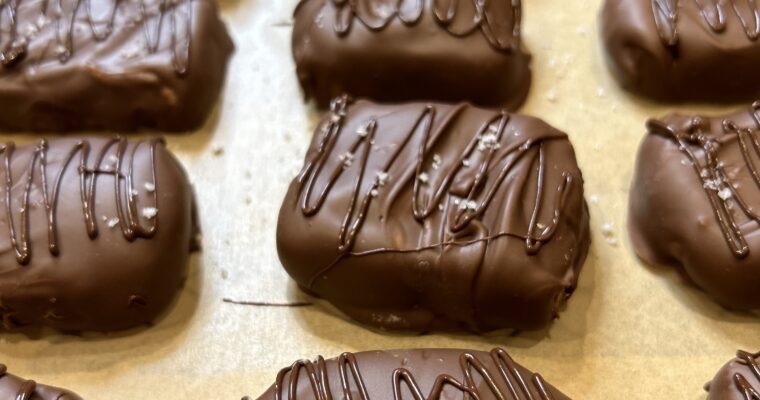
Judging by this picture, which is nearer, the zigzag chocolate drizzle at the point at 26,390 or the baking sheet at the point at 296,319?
the zigzag chocolate drizzle at the point at 26,390

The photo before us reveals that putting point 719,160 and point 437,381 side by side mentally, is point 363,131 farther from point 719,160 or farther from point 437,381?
point 719,160

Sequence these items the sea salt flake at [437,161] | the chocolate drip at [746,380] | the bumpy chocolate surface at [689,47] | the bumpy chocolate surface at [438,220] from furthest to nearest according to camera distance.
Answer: the bumpy chocolate surface at [689,47] < the sea salt flake at [437,161] < the bumpy chocolate surface at [438,220] < the chocolate drip at [746,380]

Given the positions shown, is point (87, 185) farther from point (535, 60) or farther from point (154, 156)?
point (535, 60)

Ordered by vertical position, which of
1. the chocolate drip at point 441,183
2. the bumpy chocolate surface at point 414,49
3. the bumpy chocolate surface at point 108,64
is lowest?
the chocolate drip at point 441,183

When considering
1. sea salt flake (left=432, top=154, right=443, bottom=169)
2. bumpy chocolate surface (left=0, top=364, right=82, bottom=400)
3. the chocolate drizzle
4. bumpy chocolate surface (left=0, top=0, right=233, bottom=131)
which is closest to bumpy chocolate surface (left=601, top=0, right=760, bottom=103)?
the chocolate drizzle

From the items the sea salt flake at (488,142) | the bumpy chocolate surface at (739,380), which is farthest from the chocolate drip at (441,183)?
the bumpy chocolate surface at (739,380)

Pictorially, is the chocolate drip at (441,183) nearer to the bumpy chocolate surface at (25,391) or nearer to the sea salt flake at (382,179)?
the sea salt flake at (382,179)

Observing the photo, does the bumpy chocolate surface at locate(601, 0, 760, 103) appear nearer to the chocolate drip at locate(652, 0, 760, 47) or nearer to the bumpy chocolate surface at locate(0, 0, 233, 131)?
the chocolate drip at locate(652, 0, 760, 47)
